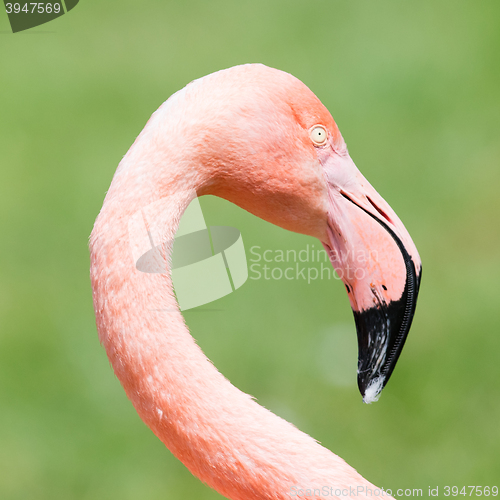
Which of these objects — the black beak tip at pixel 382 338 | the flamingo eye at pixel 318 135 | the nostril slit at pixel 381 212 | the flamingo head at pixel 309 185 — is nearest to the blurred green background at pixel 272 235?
the black beak tip at pixel 382 338

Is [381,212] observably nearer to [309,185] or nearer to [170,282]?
[309,185]

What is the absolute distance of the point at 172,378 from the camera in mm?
Result: 1391

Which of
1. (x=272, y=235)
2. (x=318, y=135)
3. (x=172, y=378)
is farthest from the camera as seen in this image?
(x=272, y=235)

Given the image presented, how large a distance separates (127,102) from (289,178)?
4510 millimetres

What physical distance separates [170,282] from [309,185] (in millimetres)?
455

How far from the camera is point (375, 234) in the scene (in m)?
1.63

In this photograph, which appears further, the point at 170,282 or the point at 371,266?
the point at 371,266

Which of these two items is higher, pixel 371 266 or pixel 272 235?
pixel 272 235

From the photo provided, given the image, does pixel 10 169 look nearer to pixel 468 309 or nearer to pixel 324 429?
pixel 324 429

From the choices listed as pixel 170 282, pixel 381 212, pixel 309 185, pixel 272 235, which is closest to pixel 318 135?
pixel 309 185

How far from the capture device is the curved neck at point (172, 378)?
4.52 feet

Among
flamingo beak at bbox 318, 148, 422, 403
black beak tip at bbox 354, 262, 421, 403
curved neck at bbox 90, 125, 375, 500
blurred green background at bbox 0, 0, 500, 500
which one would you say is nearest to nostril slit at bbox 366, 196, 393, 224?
flamingo beak at bbox 318, 148, 422, 403

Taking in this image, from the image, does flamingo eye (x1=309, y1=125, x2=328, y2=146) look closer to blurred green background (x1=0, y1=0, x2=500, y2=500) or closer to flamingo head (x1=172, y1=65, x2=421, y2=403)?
flamingo head (x1=172, y1=65, x2=421, y2=403)

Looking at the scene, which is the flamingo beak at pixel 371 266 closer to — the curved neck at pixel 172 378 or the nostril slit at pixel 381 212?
the nostril slit at pixel 381 212
